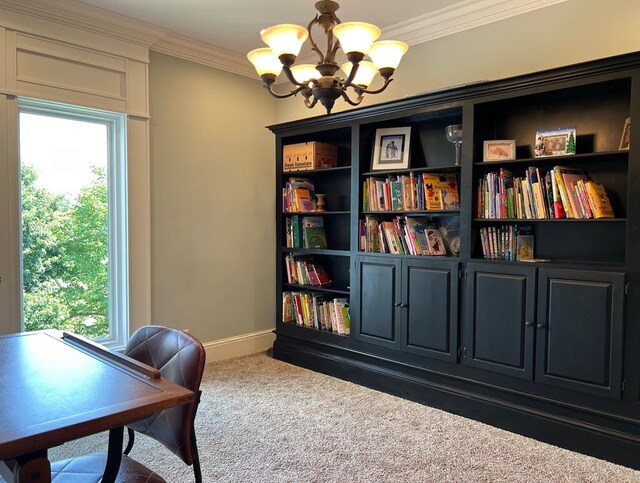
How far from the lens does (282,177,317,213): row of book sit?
3963 millimetres

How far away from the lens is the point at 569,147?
2633 mm

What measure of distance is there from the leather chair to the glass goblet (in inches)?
84.0

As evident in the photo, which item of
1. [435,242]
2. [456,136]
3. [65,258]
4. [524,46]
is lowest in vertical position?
[65,258]

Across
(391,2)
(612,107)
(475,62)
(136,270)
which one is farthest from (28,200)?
(612,107)

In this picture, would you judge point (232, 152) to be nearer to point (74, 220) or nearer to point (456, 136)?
point (74, 220)

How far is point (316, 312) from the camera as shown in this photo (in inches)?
155

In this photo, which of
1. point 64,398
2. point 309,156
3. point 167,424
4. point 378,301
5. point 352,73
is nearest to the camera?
point 64,398

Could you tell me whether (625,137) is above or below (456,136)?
below

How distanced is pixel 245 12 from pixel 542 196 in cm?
231

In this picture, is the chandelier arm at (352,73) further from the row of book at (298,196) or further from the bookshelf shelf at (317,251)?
the row of book at (298,196)

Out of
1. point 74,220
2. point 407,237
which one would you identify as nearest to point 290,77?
point 407,237

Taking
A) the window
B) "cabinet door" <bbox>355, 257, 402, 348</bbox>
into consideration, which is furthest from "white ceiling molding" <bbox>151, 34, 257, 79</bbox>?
"cabinet door" <bbox>355, 257, 402, 348</bbox>

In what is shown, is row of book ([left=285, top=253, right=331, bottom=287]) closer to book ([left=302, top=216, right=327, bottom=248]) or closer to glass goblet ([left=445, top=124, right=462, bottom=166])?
book ([left=302, top=216, right=327, bottom=248])

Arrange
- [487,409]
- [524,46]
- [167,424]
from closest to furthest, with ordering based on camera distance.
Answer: [167,424], [487,409], [524,46]
